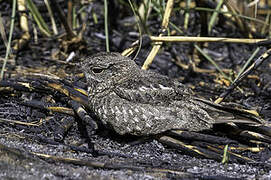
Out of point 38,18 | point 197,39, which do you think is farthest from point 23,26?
point 197,39

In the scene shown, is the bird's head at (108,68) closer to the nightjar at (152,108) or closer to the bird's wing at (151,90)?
the nightjar at (152,108)

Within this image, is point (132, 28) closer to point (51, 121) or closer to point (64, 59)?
point (64, 59)

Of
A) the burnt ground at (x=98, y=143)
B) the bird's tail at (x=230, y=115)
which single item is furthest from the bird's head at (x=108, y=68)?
the bird's tail at (x=230, y=115)

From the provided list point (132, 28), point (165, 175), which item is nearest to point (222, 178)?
point (165, 175)

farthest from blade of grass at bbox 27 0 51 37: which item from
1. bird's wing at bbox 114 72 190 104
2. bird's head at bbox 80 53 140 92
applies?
bird's wing at bbox 114 72 190 104

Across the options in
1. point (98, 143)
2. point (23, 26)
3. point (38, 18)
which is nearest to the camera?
point (98, 143)

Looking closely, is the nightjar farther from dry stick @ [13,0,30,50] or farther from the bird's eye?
dry stick @ [13,0,30,50]

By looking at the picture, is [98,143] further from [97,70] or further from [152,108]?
[97,70]
